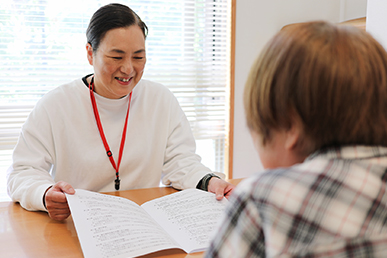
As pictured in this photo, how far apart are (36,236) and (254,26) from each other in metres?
2.58

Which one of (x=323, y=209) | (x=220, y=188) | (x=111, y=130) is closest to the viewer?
(x=323, y=209)

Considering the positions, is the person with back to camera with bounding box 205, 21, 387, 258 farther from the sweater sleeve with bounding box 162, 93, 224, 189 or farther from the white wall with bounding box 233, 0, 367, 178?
the white wall with bounding box 233, 0, 367, 178

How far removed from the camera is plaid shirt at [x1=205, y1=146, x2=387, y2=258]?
470 millimetres

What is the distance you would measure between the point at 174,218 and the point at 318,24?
81cm

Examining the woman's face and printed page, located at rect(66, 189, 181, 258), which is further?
the woman's face

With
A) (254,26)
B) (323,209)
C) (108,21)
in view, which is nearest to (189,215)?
(323,209)

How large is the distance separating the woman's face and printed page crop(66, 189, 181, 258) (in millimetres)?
656

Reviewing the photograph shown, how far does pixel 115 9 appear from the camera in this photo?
5.56 ft

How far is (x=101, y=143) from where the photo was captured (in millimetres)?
1739

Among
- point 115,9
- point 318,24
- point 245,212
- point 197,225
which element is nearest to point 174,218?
point 197,225

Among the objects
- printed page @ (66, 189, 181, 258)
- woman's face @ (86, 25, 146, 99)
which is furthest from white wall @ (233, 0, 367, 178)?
printed page @ (66, 189, 181, 258)

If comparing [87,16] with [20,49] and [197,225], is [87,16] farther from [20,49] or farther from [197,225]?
[197,225]

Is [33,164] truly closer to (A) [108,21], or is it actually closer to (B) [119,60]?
(B) [119,60]

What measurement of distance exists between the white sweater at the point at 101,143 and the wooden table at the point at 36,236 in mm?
189
